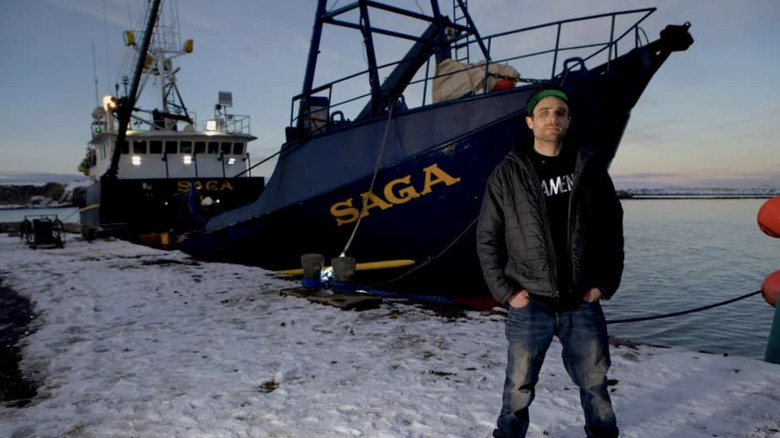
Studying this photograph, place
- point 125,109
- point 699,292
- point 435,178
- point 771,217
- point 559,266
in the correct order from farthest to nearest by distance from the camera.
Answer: point 125,109 → point 699,292 → point 435,178 → point 771,217 → point 559,266

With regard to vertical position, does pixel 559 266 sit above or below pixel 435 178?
below

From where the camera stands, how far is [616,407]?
3.01 meters

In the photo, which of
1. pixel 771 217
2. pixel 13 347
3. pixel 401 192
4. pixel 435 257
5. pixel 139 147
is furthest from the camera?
pixel 139 147

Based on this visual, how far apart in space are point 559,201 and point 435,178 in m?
4.44

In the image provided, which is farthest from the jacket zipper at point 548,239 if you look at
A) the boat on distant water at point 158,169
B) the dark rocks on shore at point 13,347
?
the boat on distant water at point 158,169

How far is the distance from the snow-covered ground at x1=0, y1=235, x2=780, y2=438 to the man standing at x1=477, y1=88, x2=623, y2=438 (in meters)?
0.75

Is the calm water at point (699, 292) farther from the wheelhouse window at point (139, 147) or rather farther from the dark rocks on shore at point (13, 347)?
the wheelhouse window at point (139, 147)

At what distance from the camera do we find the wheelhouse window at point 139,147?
52.9 ft

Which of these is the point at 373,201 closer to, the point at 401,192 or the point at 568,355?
the point at 401,192

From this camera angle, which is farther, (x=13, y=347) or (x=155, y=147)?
(x=155, y=147)

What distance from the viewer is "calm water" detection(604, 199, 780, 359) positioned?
28.7 feet

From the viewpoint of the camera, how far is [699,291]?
44.0 feet

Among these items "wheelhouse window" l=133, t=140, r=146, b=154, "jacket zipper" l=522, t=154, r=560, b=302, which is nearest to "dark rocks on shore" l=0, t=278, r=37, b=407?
"jacket zipper" l=522, t=154, r=560, b=302

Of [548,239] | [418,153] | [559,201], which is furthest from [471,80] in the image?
[548,239]
